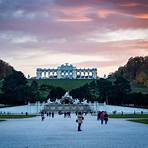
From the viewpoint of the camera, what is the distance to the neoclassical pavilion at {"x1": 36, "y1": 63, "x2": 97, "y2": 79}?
17625 cm

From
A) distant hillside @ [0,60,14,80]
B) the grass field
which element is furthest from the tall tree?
distant hillside @ [0,60,14,80]

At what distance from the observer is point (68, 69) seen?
177m

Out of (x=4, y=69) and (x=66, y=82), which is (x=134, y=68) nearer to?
(x=66, y=82)

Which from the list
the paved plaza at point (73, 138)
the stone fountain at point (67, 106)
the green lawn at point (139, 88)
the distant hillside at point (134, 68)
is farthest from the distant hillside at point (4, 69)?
the paved plaza at point (73, 138)

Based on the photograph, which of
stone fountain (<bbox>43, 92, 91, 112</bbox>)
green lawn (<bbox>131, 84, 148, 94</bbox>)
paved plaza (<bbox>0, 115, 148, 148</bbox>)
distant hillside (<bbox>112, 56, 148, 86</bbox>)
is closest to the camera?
paved plaza (<bbox>0, 115, 148, 148</bbox>)

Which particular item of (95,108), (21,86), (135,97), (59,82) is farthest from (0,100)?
(59,82)

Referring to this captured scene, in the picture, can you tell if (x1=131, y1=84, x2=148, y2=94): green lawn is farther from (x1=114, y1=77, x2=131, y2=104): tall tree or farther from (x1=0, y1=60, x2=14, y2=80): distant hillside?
(x1=0, y1=60, x2=14, y2=80): distant hillside

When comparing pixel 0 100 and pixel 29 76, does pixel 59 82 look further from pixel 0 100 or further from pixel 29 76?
pixel 0 100

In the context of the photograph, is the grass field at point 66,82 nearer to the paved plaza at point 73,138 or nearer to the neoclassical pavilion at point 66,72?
the neoclassical pavilion at point 66,72

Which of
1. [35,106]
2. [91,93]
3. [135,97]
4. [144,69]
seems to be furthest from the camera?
[144,69]

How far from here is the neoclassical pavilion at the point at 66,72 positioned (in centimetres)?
17625

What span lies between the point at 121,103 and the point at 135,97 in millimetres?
5251

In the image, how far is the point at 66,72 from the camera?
178125 millimetres

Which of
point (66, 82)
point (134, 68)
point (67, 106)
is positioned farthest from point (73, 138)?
point (134, 68)
